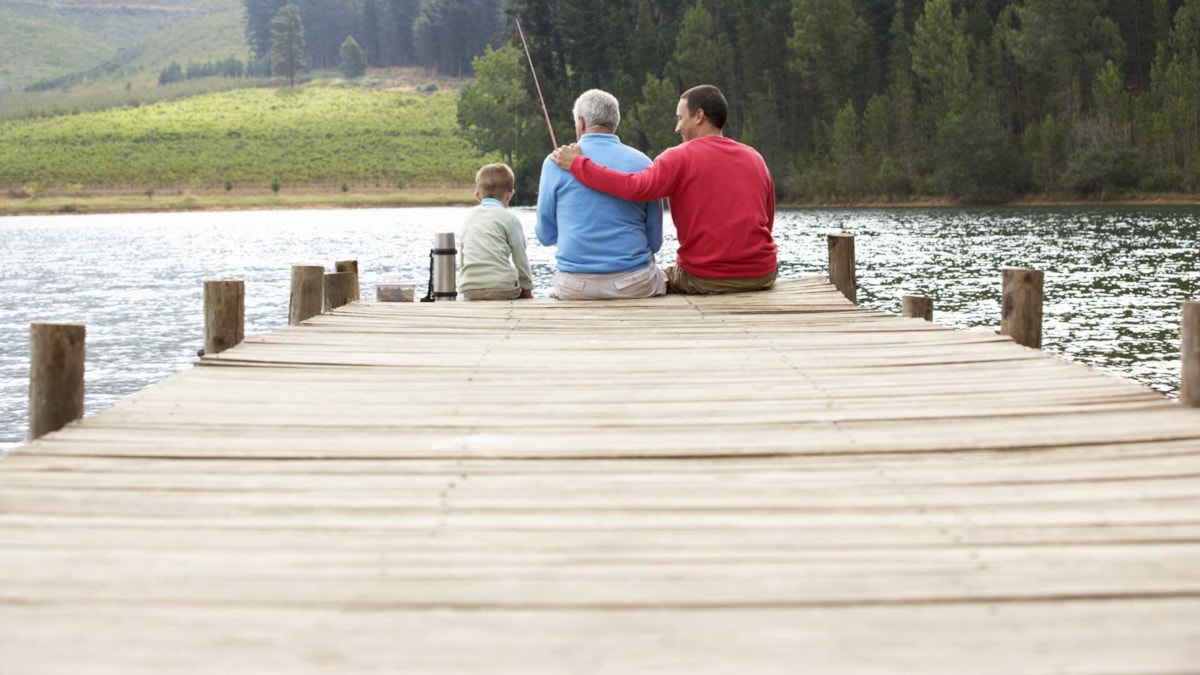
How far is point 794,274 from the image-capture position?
1023 inches

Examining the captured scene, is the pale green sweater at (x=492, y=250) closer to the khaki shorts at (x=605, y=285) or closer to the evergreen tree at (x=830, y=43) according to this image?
the khaki shorts at (x=605, y=285)

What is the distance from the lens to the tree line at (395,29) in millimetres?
147125

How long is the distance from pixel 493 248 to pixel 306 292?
1.27 metres

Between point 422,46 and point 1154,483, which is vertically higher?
point 422,46

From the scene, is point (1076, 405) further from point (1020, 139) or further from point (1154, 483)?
point (1020, 139)

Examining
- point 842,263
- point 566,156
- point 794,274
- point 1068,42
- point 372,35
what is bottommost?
point 794,274

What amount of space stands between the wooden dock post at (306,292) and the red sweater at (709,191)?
80.1 inches

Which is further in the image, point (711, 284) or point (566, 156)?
point (711, 284)

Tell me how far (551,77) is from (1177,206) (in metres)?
38.3

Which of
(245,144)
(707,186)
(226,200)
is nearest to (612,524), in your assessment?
(707,186)

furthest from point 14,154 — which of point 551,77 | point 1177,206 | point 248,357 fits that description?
point 248,357

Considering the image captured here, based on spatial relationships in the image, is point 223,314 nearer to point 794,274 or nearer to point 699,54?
point 794,274

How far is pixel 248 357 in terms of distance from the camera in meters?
5.71

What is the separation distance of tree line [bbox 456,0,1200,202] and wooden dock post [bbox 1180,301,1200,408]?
54649 mm
